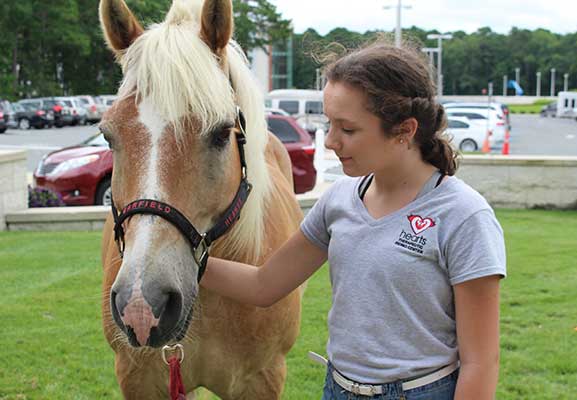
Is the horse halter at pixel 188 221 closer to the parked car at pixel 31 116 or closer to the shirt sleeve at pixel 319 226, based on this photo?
the shirt sleeve at pixel 319 226

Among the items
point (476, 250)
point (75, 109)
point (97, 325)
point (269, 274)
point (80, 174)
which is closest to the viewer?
point (476, 250)

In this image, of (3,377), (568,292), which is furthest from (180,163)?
(568,292)

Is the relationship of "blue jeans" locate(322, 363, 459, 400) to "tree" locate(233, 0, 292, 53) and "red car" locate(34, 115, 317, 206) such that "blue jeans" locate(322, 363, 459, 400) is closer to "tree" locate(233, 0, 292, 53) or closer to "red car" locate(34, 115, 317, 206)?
"red car" locate(34, 115, 317, 206)

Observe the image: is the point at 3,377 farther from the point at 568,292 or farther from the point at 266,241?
the point at 568,292

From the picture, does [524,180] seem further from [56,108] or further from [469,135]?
[56,108]

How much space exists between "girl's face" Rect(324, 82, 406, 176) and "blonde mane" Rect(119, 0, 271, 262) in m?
Answer: 0.44

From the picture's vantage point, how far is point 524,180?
39.2ft

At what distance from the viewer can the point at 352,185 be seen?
228 centimetres

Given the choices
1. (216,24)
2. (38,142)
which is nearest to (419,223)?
(216,24)

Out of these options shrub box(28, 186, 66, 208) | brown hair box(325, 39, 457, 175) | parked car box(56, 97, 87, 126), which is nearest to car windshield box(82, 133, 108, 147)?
shrub box(28, 186, 66, 208)

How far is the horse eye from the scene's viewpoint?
2.28 meters

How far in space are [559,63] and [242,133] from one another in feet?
390

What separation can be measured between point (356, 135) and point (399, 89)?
173 mm

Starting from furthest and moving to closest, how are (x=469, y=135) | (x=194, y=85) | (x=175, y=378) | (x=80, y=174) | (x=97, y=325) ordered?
(x=469, y=135) → (x=80, y=174) → (x=97, y=325) → (x=175, y=378) → (x=194, y=85)
